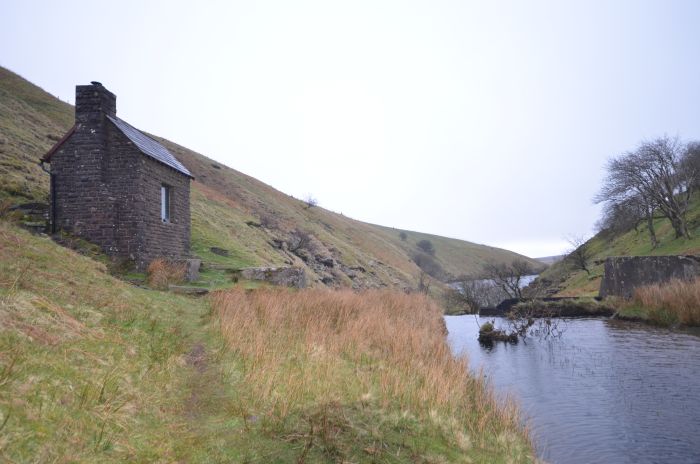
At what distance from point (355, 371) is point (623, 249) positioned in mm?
49991

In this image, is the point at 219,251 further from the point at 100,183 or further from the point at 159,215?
the point at 100,183

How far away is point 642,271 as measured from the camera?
87.4 ft

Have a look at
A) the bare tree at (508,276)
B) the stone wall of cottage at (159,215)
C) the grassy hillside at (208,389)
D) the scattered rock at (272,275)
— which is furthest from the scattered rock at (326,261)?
the grassy hillside at (208,389)

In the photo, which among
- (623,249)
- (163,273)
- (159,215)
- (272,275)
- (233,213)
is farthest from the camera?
(623,249)

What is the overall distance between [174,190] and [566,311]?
23.9 metres

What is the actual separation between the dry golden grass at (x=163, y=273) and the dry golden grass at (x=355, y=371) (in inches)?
160

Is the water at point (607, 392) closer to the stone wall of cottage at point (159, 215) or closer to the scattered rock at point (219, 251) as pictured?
the stone wall of cottage at point (159, 215)

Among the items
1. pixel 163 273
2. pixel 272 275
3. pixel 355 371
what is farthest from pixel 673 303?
pixel 163 273

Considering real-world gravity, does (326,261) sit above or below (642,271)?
above

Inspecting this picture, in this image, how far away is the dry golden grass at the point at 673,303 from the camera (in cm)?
1889

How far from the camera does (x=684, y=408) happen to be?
913 centimetres

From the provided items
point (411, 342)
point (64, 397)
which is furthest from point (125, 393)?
point (411, 342)

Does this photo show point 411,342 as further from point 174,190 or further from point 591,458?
point 174,190

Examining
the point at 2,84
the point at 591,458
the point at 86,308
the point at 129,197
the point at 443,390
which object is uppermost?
the point at 2,84
